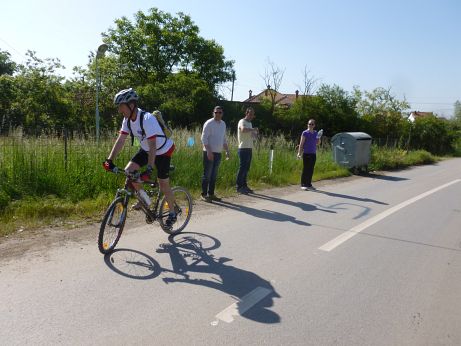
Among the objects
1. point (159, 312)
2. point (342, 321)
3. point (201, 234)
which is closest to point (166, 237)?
point (201, 234)

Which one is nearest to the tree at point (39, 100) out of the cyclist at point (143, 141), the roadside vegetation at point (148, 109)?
the roadside vegetation at point (148, 109)

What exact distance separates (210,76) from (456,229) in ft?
126

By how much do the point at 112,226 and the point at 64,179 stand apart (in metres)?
3.53

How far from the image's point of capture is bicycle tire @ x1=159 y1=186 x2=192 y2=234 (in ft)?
20.4

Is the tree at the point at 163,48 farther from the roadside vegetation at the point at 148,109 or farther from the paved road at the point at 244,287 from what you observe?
the paved road at the point at 244,287

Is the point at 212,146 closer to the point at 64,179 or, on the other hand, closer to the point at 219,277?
the point at 64,179

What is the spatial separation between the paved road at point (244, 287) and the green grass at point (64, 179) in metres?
1.26

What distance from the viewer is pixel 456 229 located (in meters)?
7.83

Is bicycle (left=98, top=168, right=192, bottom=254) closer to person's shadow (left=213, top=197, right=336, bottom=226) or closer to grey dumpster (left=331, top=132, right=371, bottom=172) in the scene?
person's shadow (left=213, top=197, right=336, bottom=226)

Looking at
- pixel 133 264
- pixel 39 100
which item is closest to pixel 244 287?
pixel 133 264

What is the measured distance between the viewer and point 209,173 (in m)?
9.19

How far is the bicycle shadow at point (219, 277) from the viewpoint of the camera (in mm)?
3969

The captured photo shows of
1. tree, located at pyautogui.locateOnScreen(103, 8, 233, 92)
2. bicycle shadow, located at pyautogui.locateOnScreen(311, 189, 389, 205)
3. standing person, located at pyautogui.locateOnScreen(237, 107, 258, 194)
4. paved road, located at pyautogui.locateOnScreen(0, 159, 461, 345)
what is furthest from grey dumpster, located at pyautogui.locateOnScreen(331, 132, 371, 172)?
tree, located at pyautogui.locateOnScreen(103, 8, 233, 92)

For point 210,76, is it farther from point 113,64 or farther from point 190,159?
point 190,159
